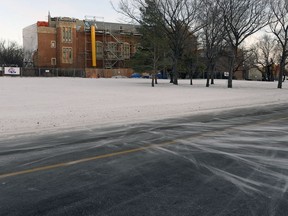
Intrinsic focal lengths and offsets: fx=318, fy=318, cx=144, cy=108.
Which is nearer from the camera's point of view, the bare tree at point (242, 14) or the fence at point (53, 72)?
the bare tree at point (242, 14)

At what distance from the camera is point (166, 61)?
38375 millimetres

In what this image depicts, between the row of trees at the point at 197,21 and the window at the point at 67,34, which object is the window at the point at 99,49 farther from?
the row of trees at the point at 197,21

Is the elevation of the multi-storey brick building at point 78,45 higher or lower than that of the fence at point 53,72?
higher

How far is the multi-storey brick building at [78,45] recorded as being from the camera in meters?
71.4

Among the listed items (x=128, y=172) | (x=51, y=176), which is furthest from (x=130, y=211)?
(x=51, y=176)

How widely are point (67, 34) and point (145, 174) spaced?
7066cm

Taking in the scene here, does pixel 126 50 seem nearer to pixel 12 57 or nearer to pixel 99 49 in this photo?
pixel 99 49

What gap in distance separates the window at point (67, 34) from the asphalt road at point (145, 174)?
216ft

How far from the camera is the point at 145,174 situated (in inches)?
217

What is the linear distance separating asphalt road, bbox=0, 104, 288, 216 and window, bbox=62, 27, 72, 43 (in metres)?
65.9

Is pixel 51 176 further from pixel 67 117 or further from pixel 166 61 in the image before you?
pixel 166 61

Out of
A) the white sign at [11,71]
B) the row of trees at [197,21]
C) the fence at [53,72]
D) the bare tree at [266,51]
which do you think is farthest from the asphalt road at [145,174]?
the bare tree at [266,51]

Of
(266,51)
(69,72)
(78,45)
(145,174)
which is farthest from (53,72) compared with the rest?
(145,174)

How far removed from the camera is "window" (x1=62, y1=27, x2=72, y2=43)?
7144 cm
